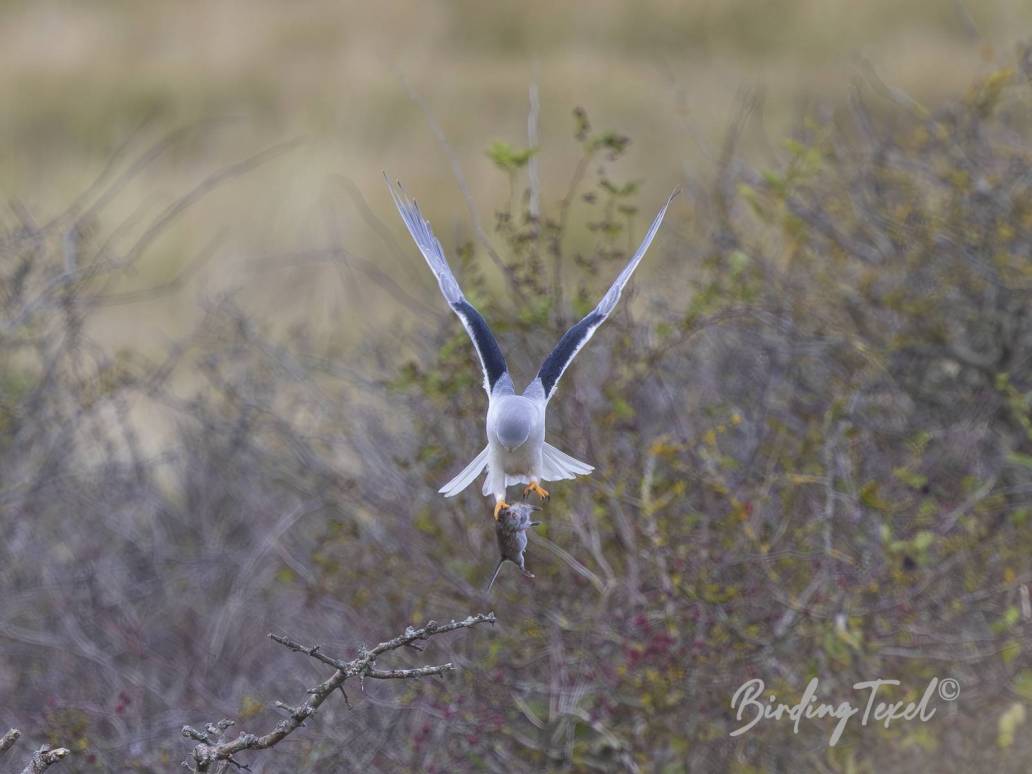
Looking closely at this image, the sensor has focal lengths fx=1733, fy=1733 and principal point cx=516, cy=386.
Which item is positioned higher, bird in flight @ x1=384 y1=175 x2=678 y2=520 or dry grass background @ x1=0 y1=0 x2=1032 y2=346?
dry grass background @ x1=0 y1=0 x2=1032 y2=346

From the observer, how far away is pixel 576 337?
480cm

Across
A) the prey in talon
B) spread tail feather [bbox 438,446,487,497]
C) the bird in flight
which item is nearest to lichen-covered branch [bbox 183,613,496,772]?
the prey in talon

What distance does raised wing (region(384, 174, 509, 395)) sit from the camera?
4.77 m

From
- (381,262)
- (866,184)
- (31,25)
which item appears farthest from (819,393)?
(31,25)

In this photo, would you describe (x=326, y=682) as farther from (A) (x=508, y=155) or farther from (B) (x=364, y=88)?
(B) (x=364, y=88)

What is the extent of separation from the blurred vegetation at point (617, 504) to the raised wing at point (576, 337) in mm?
1022

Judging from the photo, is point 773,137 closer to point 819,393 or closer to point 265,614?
point 819,393

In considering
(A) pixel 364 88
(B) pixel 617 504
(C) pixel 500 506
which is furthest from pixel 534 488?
(A) pixel 364 88

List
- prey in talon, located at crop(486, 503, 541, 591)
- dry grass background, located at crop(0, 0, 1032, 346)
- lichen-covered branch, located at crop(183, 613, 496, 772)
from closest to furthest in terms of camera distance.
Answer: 1. lichen-covered branch, located at crop(183, 613, 496, 772)
2. prey in talon, located at crop(486, 503, 541, 591)
3. dry grass background, located at crop(0, 0, 1032, 346)

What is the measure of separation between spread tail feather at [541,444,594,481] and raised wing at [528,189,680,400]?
187 mm

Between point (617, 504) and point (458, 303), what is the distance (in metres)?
1.57
